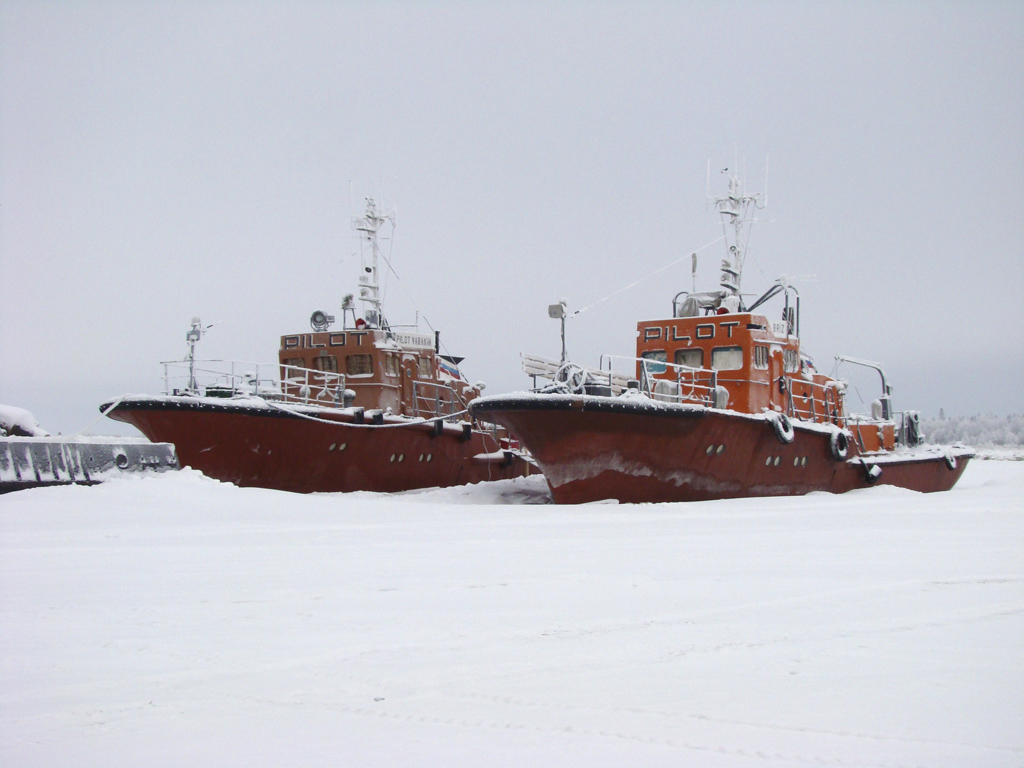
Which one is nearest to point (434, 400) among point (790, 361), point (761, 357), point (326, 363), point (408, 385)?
point (408, 385)

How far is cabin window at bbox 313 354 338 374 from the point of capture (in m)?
21.2

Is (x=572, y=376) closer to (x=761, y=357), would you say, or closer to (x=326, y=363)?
(x=761, y=357)

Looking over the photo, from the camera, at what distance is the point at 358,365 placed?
2102 cm

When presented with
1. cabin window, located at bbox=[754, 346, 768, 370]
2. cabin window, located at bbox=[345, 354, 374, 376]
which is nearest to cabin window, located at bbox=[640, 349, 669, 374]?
cabin window, located at bbox=[754, 346, 768, 370]

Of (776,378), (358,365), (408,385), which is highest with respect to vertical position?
(358,365)

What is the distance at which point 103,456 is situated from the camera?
1188cm

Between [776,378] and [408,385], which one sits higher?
[408,385]

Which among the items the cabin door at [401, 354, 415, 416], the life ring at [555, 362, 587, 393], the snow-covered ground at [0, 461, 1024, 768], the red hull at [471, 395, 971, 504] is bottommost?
the snow-covered ground at [0, 461, 1024, 768]

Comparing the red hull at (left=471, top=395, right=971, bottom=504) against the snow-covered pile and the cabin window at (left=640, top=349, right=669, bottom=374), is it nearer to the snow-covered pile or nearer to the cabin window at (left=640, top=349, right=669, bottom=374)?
the cabin window at (left=640, top=349, right=669, bottom=374)

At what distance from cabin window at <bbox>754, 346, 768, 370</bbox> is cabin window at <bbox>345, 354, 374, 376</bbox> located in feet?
27.3

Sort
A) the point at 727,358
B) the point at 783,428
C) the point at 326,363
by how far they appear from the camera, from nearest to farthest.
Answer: the point at 783,428 → the point at 727,358 → the point at 326,363

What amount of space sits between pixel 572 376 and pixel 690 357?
3.87 meters

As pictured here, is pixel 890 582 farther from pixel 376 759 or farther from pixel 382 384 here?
pixel 382 384

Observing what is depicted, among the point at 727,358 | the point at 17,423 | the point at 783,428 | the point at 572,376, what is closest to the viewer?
the point at 17,423
